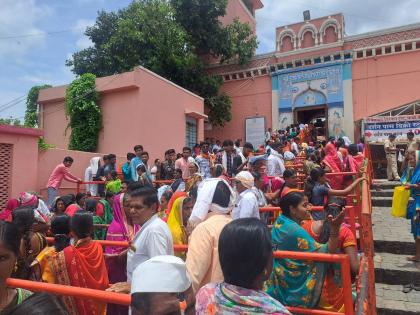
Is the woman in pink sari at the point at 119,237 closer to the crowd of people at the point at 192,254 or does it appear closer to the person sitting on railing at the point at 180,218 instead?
the crowd of people at the point at 192,254

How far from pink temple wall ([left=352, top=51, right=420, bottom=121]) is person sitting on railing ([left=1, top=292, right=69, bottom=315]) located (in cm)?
1810

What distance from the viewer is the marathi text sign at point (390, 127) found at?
483 inches

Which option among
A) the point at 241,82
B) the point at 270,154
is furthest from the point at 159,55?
the point at 270,154

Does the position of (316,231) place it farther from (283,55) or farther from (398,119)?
(283,55)

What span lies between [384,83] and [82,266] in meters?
17.6

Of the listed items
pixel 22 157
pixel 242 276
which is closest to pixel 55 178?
pixel 22 157

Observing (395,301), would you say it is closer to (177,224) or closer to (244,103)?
(177,224)

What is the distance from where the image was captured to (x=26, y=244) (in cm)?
290

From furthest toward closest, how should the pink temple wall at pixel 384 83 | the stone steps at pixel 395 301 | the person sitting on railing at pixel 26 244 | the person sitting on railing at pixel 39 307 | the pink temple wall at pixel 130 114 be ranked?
the pink temple wall at pixel 384 83 < the pink temple wall at pixel 130 114 < the stone steps at pixel 395 301 < the person sitting on railing at pixel 26 244 < the person sitting on railing at pixel 39 307

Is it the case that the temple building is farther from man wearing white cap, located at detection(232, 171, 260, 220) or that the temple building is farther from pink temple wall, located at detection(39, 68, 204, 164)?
man wearing white cap, located at detection(232, 171, 260, 220)

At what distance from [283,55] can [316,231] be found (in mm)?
17748

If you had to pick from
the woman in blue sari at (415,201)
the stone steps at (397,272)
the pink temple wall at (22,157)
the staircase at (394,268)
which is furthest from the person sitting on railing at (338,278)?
the pink temple wall at (22,157)

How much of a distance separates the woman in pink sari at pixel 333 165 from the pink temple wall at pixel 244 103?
12.1 meters

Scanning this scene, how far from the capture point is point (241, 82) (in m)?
20.8
